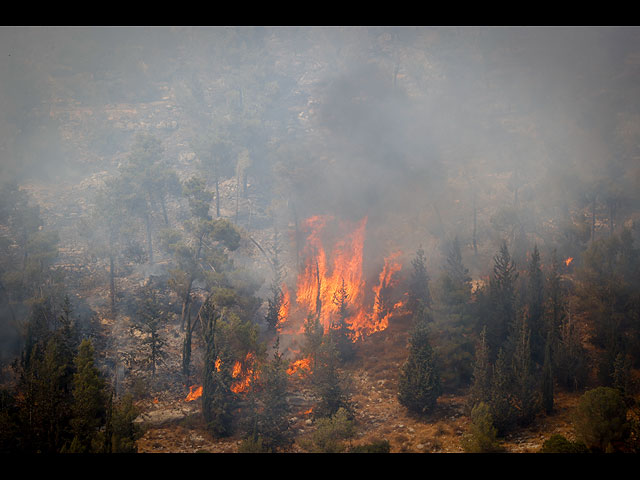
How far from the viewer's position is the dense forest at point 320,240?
2958 cm

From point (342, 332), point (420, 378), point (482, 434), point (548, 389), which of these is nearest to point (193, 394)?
point (342, 332)

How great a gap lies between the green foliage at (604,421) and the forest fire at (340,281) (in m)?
21.2

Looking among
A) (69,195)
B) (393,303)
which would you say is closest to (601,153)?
(393,303)

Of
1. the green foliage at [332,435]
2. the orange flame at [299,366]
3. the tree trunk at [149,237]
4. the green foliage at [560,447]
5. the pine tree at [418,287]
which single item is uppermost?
the tree trunk at [149,237]

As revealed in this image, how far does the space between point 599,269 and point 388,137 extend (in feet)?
115

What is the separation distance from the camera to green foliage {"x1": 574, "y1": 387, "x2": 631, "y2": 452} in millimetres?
23422

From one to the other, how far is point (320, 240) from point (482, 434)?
104ft

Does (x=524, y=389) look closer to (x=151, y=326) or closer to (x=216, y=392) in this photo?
(x=216, y=392)

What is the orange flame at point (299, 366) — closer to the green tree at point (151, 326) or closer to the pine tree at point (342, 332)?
the pine tree at point (342, 332)

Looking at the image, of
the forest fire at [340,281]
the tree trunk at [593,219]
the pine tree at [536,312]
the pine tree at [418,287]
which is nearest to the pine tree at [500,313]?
the pine tree at [536,312]

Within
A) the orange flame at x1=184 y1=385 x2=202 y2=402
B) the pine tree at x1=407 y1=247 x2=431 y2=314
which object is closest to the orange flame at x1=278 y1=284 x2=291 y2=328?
the orange flame at x1=184 y1=385 x2=202 y2=402

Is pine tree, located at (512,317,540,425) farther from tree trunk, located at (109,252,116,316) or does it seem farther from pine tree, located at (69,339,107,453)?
tree trunk, located at (109,252,116,316)

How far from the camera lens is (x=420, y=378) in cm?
3175

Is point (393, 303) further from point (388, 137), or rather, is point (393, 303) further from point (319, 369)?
point (388, 137)
